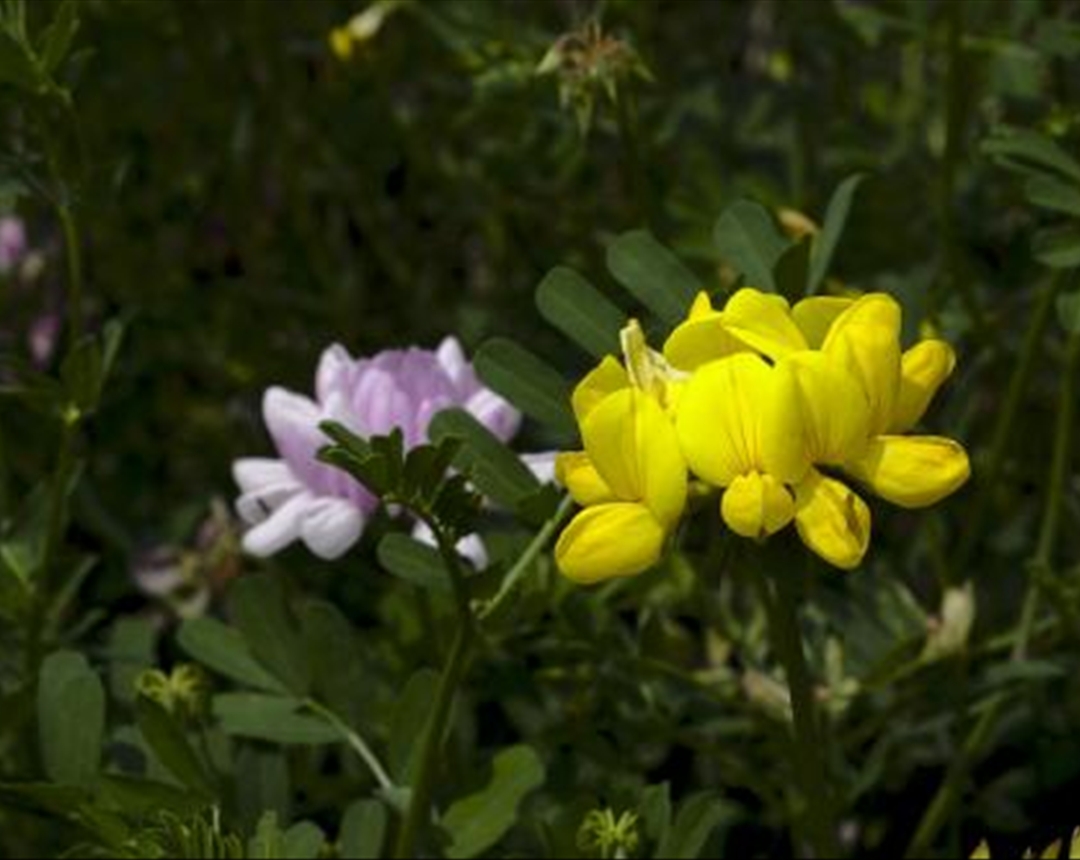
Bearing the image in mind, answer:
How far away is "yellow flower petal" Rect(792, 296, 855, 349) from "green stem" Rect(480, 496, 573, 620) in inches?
7.2

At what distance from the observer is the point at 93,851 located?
1504 mm

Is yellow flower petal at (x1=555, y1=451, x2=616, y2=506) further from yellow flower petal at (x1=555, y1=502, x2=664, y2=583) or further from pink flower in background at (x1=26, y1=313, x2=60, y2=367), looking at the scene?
pink flower in background at (x1=26, y1=313, x2=60, y2=367)

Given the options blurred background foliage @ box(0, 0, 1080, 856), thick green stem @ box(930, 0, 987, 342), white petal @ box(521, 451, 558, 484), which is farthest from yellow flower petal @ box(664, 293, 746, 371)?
thick green stem @ box(930, 0, 987, 342)

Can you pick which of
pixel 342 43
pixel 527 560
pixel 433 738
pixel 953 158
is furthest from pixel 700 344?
pixel 342 43

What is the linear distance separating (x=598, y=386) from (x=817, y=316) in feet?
0.38

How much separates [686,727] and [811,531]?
65 centimetres

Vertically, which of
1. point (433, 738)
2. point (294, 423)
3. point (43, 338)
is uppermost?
point (294, 423)

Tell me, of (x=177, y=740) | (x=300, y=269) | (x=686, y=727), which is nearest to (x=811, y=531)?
(x=177, y=740)

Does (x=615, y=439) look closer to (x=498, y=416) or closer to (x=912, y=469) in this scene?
(x=912, y=469)

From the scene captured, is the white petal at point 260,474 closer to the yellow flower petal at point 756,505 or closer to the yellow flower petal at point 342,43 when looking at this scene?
the yellow flower petal at point 756,505

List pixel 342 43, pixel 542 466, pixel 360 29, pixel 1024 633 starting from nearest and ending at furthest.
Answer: pixel 542 466 < pixel 1024 633 < pixel 360 29 < pixel 342 43

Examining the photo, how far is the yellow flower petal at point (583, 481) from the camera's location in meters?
1.30

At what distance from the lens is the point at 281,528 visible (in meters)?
1.65

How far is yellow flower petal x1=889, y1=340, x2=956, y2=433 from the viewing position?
1.29 m
